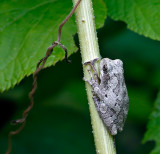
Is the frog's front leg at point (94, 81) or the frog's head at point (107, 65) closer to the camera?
the frog's front leg at point (94, 81)

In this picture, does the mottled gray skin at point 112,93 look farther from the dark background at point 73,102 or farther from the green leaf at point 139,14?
the dark background at point 73,102

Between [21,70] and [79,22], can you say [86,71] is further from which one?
[21,70]

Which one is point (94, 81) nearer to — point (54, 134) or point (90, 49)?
point (90, 49)

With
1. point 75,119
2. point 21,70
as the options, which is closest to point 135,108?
point 75,119

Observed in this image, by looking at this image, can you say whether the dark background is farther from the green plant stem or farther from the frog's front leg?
the green plant stem

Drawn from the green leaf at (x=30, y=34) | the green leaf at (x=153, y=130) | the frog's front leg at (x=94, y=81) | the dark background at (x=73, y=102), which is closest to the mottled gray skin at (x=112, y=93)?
the frog's front leg at (x=94, y=81)
